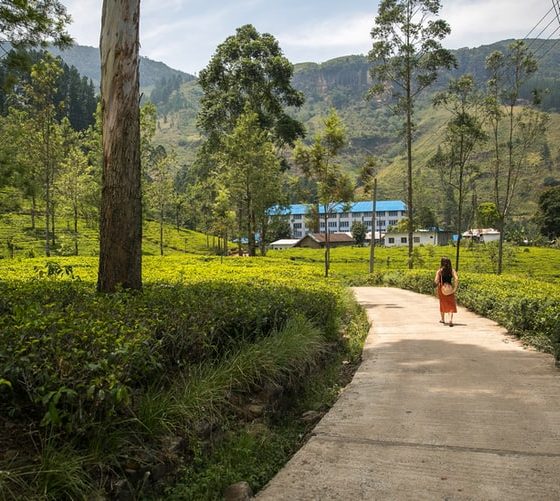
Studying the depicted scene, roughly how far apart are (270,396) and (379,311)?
1032 cm

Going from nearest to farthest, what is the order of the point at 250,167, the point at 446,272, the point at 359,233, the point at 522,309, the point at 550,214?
the point at 522,309, the point at 446,272, the point at 250,167, the point at 550,214, the point at 359,233

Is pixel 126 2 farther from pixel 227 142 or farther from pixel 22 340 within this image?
pixel 227 142

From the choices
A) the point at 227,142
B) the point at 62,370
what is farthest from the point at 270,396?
the point at 227,142

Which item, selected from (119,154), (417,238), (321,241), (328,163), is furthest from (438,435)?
(417,238)

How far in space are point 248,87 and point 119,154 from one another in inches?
1387

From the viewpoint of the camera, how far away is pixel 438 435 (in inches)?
175

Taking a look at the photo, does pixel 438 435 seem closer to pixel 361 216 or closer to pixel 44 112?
pixel 44 112

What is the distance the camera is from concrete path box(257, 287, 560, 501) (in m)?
3.51

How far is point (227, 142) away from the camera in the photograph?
35.1m

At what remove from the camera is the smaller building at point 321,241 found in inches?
3199

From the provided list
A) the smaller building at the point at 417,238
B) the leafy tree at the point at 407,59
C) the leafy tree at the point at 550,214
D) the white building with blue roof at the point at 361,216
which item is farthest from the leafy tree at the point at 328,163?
the white building with blue roof at the point at 361,216

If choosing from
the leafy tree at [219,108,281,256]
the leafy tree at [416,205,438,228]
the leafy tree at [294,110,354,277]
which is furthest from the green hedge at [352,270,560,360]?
the leafy tree at [416,205,438,228]

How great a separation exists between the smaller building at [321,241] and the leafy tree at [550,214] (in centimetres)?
2802

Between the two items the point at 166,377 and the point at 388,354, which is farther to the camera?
the point at 388,354
